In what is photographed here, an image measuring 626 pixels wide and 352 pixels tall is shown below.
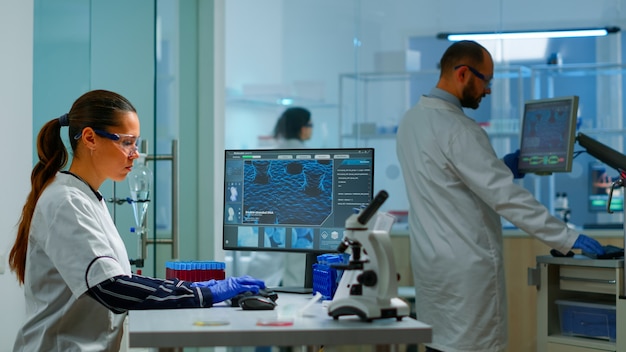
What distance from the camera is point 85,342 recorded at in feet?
7.47

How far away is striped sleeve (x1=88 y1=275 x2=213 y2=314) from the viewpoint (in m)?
2.17

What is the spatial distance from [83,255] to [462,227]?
57.8 inches

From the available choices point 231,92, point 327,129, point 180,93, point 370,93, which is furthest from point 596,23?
point 180,93

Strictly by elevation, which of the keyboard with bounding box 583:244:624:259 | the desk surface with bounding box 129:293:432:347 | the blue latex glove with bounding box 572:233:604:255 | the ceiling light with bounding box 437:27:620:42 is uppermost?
the ceiling light with bounding box 437:27:620:42

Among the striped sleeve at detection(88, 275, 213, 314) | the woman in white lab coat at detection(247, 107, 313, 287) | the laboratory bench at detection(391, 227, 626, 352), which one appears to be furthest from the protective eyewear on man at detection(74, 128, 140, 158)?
the woman in white lab coat at detection(247, 107, 313, 287)

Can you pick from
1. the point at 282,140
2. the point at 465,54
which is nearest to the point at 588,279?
the point at 465,54

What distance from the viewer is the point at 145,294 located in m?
2.23

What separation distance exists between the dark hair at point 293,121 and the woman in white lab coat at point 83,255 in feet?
11.9

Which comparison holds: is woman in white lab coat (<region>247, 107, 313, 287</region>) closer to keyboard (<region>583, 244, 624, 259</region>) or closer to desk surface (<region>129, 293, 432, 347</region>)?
keyboard (<region>583, 244, 624, 259</region>)

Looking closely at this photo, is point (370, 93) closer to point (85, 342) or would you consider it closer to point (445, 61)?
A: point (445, 61)

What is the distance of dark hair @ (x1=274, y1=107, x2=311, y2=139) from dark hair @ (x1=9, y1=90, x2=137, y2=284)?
12.0ft

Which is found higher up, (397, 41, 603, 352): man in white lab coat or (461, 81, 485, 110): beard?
(461, 81, 485, 110): beard

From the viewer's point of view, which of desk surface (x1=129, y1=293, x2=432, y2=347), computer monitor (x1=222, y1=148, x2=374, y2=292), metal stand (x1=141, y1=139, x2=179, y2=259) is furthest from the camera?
metal stand (x1=141, y1=139, x2=179, y2=259)

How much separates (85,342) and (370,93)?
14.4 feet
